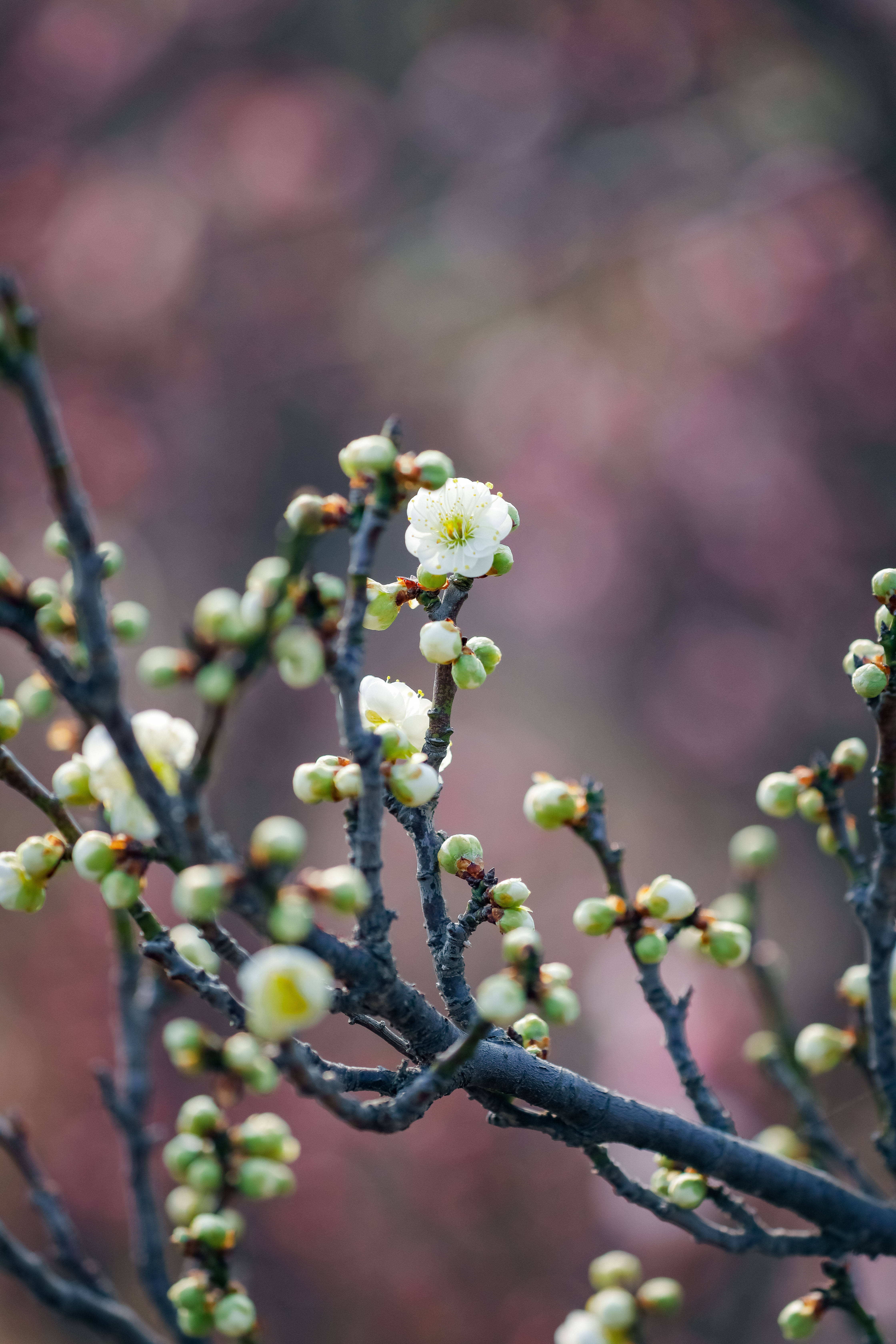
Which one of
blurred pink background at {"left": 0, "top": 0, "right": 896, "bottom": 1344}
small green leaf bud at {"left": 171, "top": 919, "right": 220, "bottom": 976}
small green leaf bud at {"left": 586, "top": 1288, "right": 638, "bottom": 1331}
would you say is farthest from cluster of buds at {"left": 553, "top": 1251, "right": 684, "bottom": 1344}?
blurred pink background at {"left": 0, "top": 0, "right": 896, "bottom": 1344}

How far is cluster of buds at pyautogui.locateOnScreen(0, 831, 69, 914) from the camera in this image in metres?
Answer: 0.57

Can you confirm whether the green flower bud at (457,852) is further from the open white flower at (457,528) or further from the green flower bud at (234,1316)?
the green flower bud at (234,1316)

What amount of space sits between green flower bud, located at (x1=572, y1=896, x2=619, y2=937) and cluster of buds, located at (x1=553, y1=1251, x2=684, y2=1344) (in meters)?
0.49

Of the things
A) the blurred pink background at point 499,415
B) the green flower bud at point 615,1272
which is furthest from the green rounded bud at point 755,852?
the blurred pink background at point 499,415

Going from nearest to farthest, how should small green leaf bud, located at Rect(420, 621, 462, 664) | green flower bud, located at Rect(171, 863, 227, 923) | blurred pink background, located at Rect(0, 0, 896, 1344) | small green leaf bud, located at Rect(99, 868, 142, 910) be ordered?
green flower bud, located at Rect(171, 863, 227, 923), small green leaf bud, located at Rect(99, 868, 142, 910), small green leaf bud, located at Rect(420, 621, 462, 664), blurred pink background, located at Rect(0, 0, 896, 1344)

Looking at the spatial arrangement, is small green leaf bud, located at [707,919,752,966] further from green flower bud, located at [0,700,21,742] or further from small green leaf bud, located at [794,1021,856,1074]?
green flower bud, located at [0,700,21,742]

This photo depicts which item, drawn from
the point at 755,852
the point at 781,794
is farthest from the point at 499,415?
the point at 781,794

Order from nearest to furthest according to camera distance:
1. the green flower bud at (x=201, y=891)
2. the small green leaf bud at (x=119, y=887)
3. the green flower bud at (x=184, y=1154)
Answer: the green flower bud at (x=201, y=891)
the small green leaf bud at (x=119, y=887)
the green flower bud at (x=184, y=1154)

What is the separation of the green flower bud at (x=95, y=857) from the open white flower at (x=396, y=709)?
20 centimetres

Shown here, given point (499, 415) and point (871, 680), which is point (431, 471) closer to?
point (871, 680)

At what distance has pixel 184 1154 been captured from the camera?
0.86 m

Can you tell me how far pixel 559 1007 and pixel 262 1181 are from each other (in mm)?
464

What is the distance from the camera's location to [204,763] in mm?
407

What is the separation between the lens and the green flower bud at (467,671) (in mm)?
634
